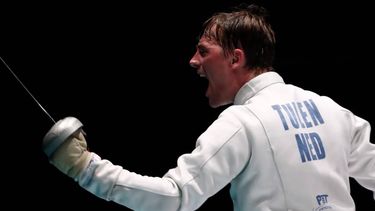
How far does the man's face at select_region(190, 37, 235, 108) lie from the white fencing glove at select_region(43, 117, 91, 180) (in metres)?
0.43

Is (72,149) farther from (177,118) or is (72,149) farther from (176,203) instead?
(177,118)

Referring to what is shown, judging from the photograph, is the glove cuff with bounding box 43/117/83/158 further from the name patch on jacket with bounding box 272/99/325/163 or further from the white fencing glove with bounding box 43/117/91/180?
the name patch on jacket with bounding box 272/99/325/163

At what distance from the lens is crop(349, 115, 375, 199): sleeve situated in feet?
5.17

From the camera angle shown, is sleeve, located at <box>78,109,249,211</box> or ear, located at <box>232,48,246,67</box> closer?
sleeve, located at <box>78,109,249,211</box>

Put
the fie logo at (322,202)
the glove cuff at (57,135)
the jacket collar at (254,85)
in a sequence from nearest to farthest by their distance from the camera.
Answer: the glove cuff at (57,135)
the fie logo at (322,202)
the jacket collar at (254,85)

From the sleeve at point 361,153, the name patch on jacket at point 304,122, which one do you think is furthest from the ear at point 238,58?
the sleeve at point 361,153

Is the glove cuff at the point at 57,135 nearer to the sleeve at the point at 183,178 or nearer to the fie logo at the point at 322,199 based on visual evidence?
the sleeve at the point at 183,178

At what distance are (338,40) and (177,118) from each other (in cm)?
80

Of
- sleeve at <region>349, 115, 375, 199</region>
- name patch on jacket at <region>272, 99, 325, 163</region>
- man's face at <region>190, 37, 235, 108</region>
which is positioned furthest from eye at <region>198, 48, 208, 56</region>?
sleeve at <region>349, 115, 375, 199</region>

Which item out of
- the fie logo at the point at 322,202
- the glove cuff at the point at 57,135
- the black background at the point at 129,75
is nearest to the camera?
the glove cuff at the point at 57,135

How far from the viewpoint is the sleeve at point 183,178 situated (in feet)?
4.18

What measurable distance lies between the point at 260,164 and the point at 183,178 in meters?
0.19

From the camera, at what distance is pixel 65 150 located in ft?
4.16

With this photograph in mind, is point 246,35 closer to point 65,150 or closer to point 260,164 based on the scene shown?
point 260,164
